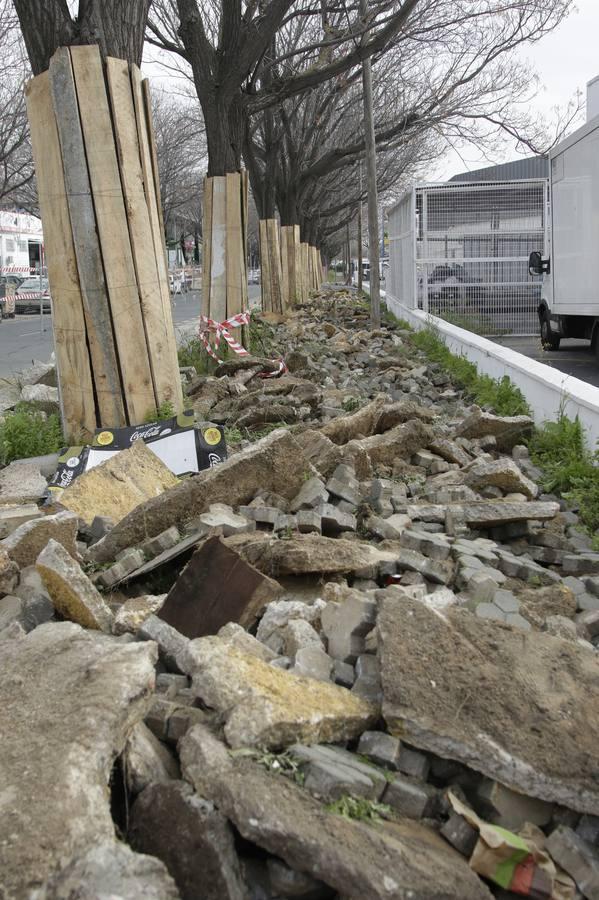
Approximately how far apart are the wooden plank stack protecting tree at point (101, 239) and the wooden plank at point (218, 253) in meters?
6.60

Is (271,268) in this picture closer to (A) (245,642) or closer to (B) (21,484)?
(B) (21,484)

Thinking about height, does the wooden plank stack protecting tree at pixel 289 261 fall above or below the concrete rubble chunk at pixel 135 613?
above

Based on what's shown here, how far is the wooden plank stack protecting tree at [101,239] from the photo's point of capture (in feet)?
24.0

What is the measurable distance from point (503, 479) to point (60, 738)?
4000 mm

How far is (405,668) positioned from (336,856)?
82 cm

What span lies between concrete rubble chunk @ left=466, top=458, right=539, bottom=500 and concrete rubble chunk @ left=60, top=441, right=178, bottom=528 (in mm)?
2050

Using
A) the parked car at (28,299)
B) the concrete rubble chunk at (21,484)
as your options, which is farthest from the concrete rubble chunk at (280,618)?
the parked car at (28,299)

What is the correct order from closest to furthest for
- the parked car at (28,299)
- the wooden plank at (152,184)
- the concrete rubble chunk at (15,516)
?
the concrete rubble chunk at (15,516)
the wooden plank at (152,184)
the parked car at (28,299)

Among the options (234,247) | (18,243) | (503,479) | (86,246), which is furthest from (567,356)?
(18,243)

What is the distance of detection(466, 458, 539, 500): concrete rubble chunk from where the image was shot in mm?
5840

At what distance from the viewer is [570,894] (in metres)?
2.39

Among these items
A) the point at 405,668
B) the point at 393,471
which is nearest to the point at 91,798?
the point at 405,668

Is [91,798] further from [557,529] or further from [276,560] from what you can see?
[557,529]

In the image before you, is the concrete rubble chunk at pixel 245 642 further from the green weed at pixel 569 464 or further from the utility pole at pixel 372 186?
the utility pole at pixel 372 186
